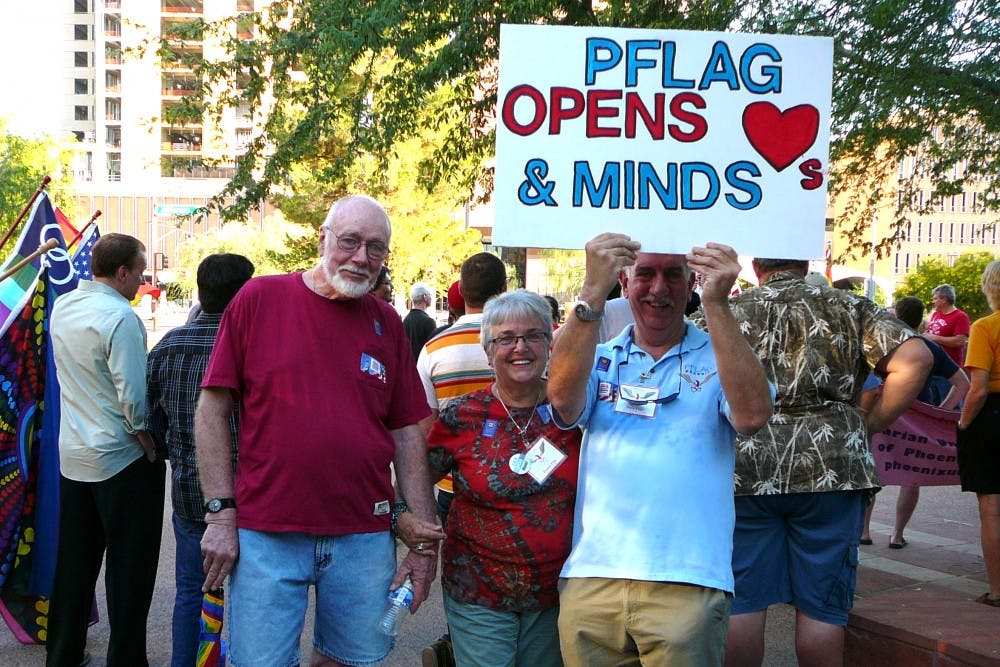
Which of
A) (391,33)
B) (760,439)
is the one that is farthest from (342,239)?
(391,33)

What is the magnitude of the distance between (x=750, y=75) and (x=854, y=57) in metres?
4.08

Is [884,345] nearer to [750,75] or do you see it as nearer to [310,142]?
[750,75]

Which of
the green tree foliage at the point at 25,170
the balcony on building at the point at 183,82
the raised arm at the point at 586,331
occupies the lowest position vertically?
the raised arm at the point at 586,331

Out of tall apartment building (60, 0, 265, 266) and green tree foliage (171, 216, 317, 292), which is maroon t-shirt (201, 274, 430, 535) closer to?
green tree foliage (171, 216, 317, 292)

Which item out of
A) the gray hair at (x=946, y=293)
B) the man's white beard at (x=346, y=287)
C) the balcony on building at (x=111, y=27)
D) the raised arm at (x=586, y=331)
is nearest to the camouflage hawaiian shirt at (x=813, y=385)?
the raised arm at (x=586, y=331)

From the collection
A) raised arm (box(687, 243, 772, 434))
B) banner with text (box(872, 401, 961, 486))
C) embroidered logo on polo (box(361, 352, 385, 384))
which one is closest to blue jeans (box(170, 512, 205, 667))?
embroidered logo on polo (box(361, 352, 385, 384))

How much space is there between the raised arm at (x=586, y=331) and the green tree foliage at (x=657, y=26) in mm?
4072

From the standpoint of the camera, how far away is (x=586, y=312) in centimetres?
275

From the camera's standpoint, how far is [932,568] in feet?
22.0

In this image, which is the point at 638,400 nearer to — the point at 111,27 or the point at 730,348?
the point at 730,348

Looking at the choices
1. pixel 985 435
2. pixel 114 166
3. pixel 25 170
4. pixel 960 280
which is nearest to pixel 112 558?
pixel 985 435

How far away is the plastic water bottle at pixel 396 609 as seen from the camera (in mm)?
3299

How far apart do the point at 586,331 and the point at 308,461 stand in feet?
3.19

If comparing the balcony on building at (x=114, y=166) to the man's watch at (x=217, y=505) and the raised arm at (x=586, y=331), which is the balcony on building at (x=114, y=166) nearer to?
the man's watch at (x=217, y=505)
